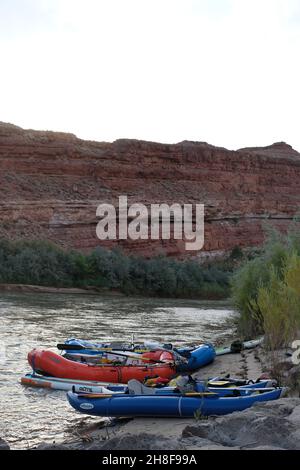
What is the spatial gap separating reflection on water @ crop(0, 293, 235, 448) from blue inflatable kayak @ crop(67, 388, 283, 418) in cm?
60

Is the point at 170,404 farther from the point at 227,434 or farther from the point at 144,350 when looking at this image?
the point at 144,350

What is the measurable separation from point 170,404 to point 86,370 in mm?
3214

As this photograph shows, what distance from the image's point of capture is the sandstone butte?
40.4 metres

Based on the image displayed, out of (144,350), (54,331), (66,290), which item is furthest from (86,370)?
(66,290)

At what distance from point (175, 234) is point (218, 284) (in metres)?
7.60

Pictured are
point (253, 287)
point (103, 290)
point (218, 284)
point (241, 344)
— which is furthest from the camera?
point (218, 284)

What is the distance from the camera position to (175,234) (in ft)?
141

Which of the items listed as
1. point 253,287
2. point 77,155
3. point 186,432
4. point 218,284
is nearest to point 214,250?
point 218,284

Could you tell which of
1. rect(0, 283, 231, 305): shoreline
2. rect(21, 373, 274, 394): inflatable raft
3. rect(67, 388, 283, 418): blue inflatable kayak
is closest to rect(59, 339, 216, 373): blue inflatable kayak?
rect(21, 373, 274, 394): inflatable raft

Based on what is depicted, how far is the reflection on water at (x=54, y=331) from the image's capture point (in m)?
7.40

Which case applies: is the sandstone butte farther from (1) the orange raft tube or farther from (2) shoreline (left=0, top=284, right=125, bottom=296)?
(1) the orange raft tube

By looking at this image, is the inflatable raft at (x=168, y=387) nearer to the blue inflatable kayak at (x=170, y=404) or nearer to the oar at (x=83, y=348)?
the blue inflatable kayak at (x=170, y=404)

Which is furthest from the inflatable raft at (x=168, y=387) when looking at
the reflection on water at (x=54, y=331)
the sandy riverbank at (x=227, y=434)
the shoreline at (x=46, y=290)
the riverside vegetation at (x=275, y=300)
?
the shoreline at (x=46, y=290)
